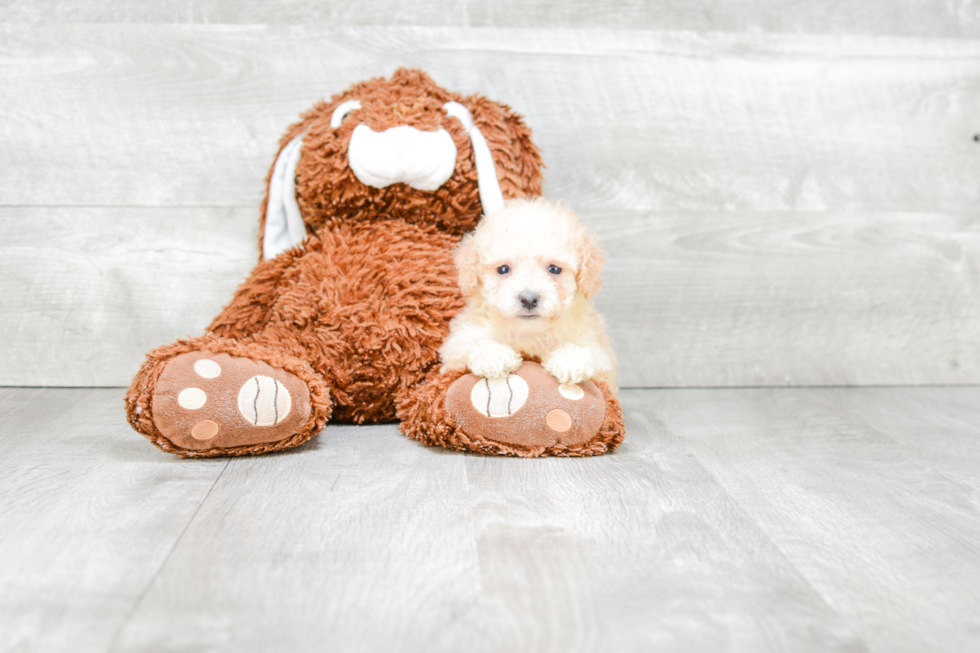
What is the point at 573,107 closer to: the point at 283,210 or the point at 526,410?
the point at 283,210

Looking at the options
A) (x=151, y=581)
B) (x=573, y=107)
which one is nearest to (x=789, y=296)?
(x=573, y=107)

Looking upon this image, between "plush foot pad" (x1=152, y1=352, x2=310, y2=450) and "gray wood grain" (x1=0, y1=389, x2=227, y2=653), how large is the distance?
0.04 meters

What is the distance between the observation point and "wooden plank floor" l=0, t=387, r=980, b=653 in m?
0.58

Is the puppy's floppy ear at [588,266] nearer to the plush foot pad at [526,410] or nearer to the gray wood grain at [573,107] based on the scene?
the plush foot pad at [526,410]

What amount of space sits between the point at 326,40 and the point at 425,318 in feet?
1.80

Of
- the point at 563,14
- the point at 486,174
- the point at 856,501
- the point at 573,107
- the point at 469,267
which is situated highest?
the point at 563,14

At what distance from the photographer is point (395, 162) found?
1.06m

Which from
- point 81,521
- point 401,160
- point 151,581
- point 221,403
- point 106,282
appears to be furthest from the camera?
point 106,282

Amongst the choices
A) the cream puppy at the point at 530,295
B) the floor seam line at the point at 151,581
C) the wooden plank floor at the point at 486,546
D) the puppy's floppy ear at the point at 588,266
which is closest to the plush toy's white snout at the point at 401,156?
the cream puppy at the point at 530,295

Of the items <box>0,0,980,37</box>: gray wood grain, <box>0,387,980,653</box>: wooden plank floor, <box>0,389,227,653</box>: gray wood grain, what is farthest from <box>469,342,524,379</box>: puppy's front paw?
<box>0,0,980,37</box>: gray wood grain

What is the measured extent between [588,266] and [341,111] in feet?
1.42

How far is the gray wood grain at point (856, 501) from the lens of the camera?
63cm

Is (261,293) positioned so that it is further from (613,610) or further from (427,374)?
(613,610)

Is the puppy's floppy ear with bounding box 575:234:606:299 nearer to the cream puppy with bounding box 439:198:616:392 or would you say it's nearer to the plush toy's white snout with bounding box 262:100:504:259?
the cream puppy with bounding box 439:198:616:392
